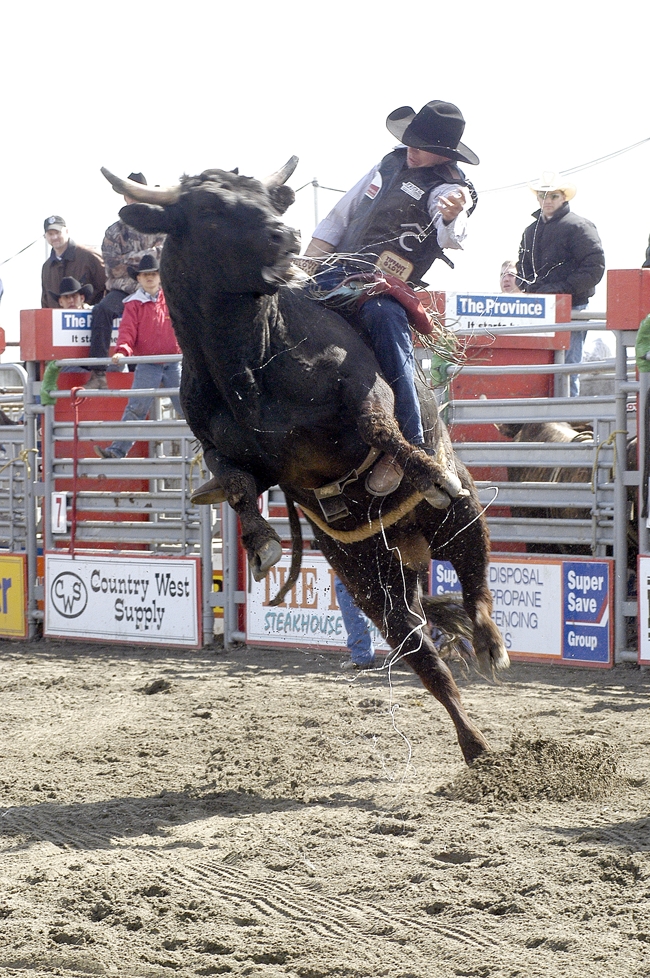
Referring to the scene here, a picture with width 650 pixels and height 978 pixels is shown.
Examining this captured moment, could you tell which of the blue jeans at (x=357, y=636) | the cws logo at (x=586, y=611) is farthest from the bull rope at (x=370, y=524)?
the cws logo at (x=586, y=611)

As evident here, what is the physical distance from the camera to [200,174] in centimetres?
421

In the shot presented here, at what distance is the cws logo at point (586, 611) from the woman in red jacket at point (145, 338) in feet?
12.4

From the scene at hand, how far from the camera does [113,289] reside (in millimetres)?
10352

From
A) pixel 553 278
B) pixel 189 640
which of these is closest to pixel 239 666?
pixel 189 640

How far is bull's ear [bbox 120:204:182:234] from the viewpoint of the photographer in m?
4.01

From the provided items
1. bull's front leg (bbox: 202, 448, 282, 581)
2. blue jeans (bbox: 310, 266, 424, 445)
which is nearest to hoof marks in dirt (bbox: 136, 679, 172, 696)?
bull's front leg (bbox: 202, 448, 282, 581)

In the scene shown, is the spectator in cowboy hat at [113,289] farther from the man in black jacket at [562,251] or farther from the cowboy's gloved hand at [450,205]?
the cowboy's gloved hand at [450,205]

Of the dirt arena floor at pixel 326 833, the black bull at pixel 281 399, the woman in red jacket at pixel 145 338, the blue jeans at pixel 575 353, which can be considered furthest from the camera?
the woman in red jacket at pixel 145 338

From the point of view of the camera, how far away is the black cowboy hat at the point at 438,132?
5.07m

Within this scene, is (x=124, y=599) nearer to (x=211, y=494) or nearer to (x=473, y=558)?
(x=473, y=558)

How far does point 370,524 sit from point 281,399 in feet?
2.82

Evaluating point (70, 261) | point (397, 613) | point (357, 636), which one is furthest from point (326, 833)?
point (70, 261)

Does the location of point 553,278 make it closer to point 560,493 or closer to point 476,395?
point 476,395

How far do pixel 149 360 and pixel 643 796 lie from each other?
5.93 m
